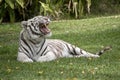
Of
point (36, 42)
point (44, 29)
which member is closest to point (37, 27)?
point (44, 29)

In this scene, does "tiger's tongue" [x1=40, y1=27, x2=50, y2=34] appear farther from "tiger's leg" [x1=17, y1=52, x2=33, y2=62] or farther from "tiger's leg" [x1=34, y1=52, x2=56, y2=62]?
"tiger's leg" [x1=17, y1=52, x2=33, y2=62]

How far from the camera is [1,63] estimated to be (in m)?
10.6

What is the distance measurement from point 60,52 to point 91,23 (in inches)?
370

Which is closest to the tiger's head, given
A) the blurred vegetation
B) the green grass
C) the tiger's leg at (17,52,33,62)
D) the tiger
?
the tiger

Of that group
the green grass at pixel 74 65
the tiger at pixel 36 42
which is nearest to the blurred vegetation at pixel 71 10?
the green grass at pixel 74 65

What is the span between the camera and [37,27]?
35.2ft

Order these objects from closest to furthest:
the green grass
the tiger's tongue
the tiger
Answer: the green grass, the tiger's tongue, the tiger

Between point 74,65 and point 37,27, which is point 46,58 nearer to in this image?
point 37,27

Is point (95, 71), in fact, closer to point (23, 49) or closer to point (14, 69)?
point (14, 69)

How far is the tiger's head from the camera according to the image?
10609 mm

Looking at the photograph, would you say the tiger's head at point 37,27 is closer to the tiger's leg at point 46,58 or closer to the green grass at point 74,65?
the tiger's leg at point 46,58

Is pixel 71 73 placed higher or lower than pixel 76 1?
higher

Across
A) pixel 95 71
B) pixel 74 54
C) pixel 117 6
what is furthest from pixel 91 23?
pixel 95 71

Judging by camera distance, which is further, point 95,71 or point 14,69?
point 14,69
